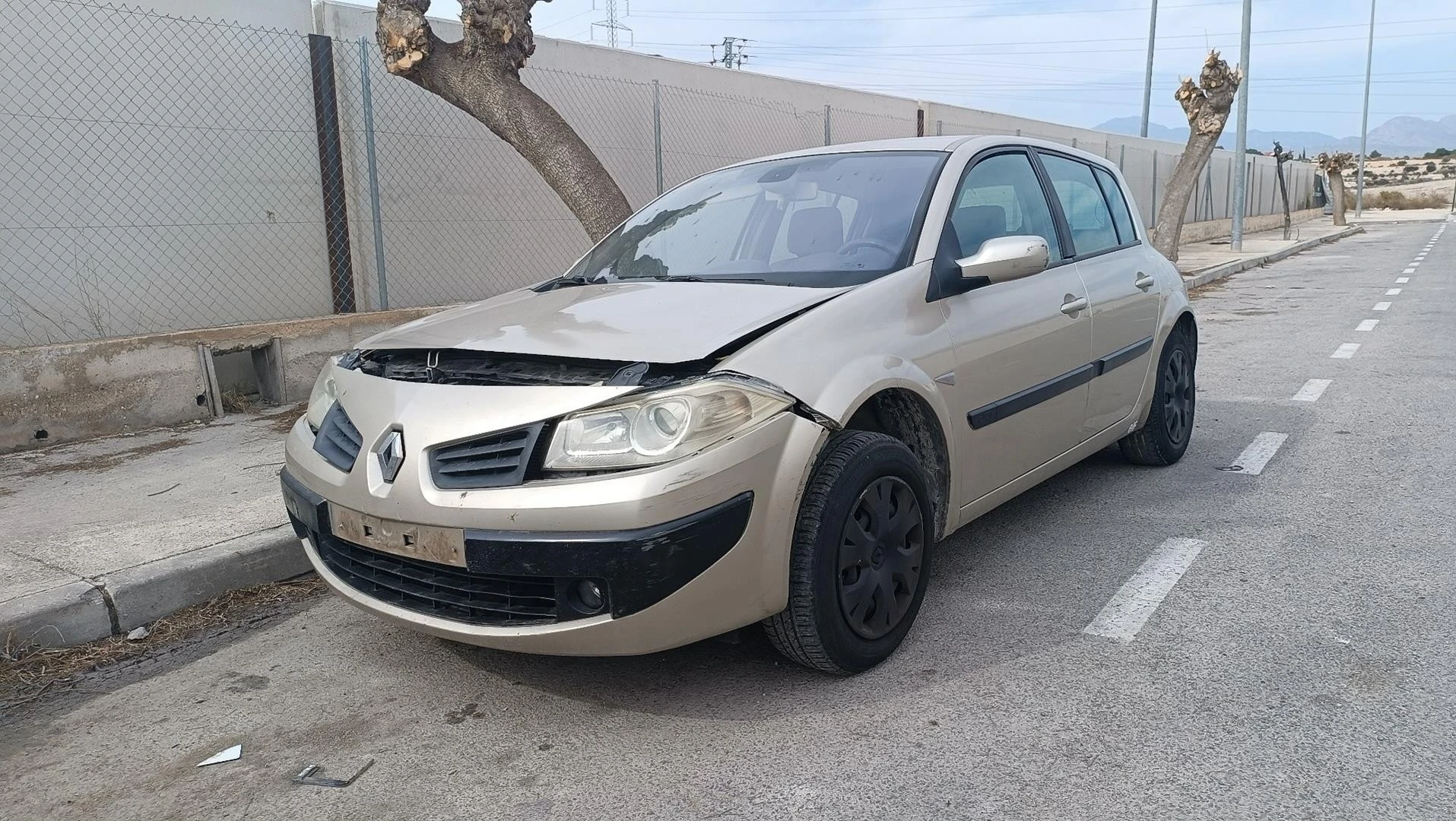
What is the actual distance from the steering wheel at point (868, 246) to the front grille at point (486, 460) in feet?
4.49

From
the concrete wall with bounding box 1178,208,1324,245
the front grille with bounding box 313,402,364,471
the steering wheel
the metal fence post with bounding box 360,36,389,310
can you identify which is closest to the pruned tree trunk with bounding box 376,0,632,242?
the metal fence post with bounding box 360,36,389,310

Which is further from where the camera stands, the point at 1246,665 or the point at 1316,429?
the point at 1316,429

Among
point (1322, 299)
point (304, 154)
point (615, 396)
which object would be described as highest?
point (304, 154)

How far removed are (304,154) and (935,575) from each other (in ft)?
18.5

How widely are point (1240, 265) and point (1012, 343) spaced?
756 inches

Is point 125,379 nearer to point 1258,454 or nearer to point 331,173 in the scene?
point 331,173

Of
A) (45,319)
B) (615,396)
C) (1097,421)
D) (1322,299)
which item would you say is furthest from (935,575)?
(1322,299)

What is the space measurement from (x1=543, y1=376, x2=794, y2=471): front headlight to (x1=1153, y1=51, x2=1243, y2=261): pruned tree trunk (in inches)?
756

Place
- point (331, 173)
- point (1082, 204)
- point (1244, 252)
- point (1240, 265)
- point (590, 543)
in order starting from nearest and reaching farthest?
point (590, 543), point (1082, 204), point (331, 173), point (1240, 265), point (1244, 252)

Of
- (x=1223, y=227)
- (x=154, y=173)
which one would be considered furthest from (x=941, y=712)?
(x=1223, y=227)

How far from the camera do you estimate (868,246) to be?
140 inches

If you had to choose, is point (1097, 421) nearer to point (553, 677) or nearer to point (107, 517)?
point (553, 677)

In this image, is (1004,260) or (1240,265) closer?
(1004,260)

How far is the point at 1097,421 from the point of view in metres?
4.52
